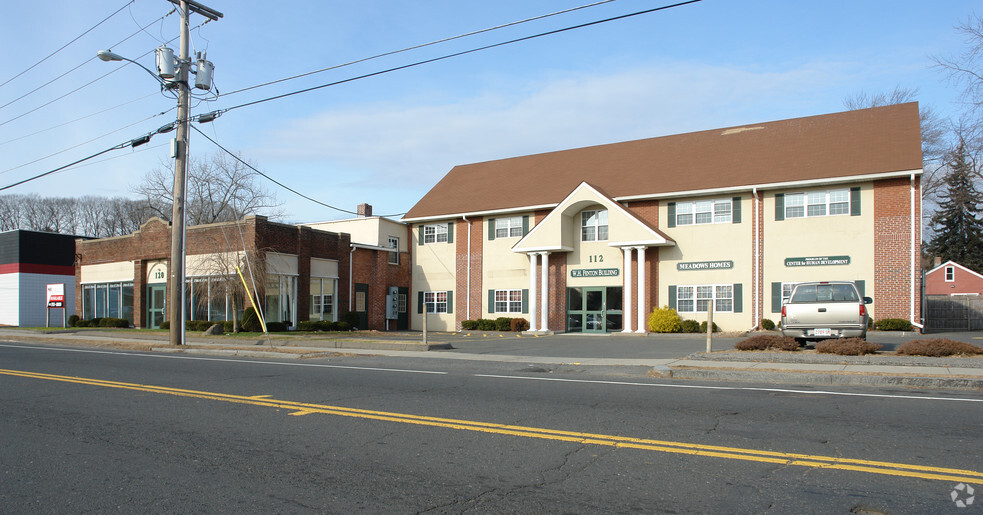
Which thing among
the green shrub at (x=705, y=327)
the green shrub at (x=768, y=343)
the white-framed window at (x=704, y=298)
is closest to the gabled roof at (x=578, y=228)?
the white-framed window at (x=704, y=298)

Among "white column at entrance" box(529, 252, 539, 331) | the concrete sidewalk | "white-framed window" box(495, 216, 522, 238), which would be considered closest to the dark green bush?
the concrete sidewalk

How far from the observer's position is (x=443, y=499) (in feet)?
16.3

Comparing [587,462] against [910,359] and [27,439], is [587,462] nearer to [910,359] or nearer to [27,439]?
[27,439]

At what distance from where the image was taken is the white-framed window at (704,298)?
2740 centimetres

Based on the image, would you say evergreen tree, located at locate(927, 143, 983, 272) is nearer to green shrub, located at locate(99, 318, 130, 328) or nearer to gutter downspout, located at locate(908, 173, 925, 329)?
gutter downspout, located at locate(908, 173, 925, 329)

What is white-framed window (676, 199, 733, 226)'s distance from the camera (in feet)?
91.3

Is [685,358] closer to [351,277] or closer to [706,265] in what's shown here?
[706,265]

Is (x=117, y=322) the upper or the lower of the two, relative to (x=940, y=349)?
lower

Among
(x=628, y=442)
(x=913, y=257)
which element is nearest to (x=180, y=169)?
(x=628, y=442)

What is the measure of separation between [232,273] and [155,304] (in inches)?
328

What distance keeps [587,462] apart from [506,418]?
86.9 inches

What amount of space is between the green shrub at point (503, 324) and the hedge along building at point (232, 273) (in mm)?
6934

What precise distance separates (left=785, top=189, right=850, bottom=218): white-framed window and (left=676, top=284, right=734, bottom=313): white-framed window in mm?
3957

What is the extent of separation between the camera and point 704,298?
28.0 metres
